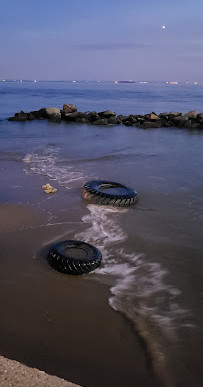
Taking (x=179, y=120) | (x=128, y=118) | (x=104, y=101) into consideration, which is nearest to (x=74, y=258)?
(x=179, y=120)

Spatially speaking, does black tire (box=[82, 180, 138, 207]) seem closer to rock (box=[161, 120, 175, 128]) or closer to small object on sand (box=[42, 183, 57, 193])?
small object on sand (box=[42, 183, 57, 193])

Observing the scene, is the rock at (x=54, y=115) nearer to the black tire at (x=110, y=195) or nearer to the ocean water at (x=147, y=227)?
the ocean water at (x=147, y=227)

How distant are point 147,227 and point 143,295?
8.10 feet

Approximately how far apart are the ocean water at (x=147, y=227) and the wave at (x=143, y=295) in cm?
1

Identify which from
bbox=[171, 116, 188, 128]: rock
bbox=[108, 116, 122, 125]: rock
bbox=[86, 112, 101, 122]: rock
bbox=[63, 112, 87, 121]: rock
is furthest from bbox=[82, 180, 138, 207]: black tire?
bbox=[63, 112, 87, 121]: rock

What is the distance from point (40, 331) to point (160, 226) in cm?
381

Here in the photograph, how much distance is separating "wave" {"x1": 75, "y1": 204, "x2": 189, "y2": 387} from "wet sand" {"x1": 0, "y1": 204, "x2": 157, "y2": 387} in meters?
0.14

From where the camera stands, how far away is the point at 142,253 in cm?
588

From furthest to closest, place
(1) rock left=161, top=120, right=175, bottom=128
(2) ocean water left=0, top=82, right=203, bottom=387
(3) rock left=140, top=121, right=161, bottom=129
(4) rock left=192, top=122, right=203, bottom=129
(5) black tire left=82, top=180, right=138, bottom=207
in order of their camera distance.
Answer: (1) rock left=161, top=120, right=175, bottom=128
(3) rock left=140, top=121, right=161, bottom=129
(4) rock left=192, top=122, right=203, bottom=129
(5) black tire left=82, top=180, right=138, bottom=207
(2) ocean water left=0, top=82, right=203, bottom=387

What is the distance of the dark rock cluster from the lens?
24469 millimetres

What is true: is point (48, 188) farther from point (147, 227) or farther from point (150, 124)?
point (150, 124)

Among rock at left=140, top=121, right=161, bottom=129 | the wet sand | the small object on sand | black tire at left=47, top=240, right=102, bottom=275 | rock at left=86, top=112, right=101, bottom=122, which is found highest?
rock at left=86, top=112, right=101, bottom=122

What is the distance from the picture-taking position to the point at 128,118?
84.9 feet

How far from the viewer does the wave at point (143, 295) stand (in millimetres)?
3757
